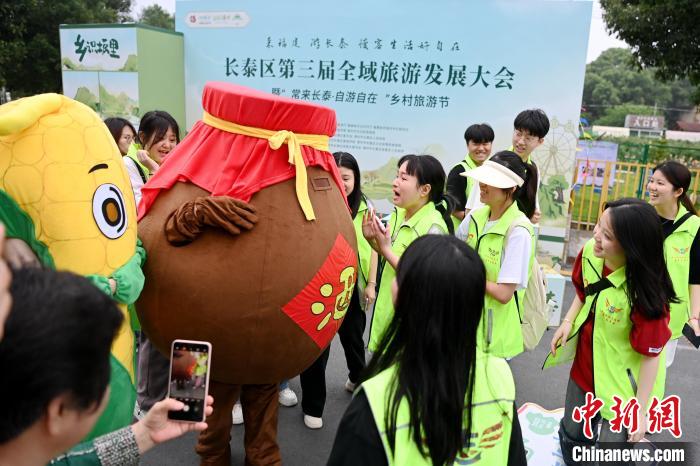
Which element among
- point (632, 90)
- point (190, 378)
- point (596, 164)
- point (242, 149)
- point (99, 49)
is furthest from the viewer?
point (632, 90)

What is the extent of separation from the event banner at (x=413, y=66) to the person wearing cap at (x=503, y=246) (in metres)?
3.21

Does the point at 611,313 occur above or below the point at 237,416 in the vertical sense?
above

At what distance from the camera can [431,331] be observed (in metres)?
1.31

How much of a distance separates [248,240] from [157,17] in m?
36.8

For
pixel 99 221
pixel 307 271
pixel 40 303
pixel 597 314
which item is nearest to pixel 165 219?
pixel 99 221

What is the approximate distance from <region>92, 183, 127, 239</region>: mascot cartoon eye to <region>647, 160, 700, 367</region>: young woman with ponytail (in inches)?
125

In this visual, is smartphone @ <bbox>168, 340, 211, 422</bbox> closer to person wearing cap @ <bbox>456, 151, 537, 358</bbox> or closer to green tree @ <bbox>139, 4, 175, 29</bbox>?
person wearing cap @ <bbox>456, 151, 537, 358</bbox>

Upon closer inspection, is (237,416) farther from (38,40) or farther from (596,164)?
(38,40)

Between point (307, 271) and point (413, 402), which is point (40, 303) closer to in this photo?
point (413, 402)

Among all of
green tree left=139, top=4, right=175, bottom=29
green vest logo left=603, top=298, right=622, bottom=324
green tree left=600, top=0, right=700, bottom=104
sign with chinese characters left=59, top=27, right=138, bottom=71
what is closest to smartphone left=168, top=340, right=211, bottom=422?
green vest logo left=603, top=298, right=622, bottom=324

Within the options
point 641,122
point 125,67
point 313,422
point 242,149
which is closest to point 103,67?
point 125,67

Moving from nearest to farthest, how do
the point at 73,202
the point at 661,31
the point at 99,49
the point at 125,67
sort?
the point at 73,202 → the point at 125,67 → the point at 99,49 → the point at 661,31

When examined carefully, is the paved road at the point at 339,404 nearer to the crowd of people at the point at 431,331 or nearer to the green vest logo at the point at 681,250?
the crowd of people at the point at 431,331

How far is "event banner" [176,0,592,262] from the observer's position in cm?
585
